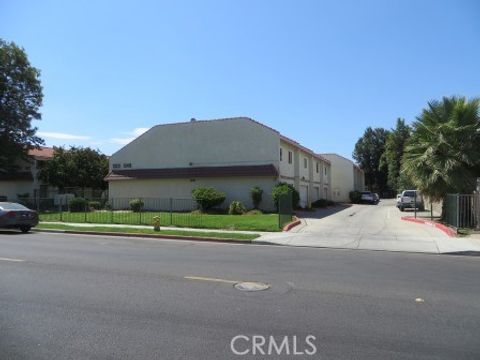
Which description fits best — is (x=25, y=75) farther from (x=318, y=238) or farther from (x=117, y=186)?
(x=318, y=238)

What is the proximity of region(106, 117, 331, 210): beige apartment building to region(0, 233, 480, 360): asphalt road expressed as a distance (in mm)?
20465

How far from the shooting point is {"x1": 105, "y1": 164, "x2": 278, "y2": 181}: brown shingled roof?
3154 cm

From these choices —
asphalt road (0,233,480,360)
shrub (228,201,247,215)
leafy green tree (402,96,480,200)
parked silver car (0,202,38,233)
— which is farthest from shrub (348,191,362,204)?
asphalt road (0,233,480,360)

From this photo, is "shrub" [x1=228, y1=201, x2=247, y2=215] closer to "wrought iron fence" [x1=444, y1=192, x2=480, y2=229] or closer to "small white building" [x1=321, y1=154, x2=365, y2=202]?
"wrought iron fence" [x1=444, y1=192, x2=480, y2=229]

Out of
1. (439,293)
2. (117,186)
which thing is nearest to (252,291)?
(439,293)

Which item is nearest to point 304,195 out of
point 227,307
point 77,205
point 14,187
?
point 77,205

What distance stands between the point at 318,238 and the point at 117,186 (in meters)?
23.2

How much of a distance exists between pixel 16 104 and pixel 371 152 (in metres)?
70.0

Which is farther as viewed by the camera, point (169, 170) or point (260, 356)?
point (169, 170)

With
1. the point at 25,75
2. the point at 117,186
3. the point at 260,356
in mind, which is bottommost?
the point at 260,356

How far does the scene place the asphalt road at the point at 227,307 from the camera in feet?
17.1

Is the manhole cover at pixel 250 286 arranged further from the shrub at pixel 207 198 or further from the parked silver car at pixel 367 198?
the parked silver car at pixel 367 198

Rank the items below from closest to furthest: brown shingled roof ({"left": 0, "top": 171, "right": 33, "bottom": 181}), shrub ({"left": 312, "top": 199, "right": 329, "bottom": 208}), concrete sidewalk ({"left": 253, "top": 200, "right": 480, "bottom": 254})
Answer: concrete sidewalk ({"left": 253, "top": 200, "right": 480, "bottom": 254})
shrub ({"left": 312, "top": 199, "right": 329, "bottom": 208})
brown shingled roof ({"left": 0, "top": 171, "right": 33, "bottom": 181})

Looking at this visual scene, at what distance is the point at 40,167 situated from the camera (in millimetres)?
46156
